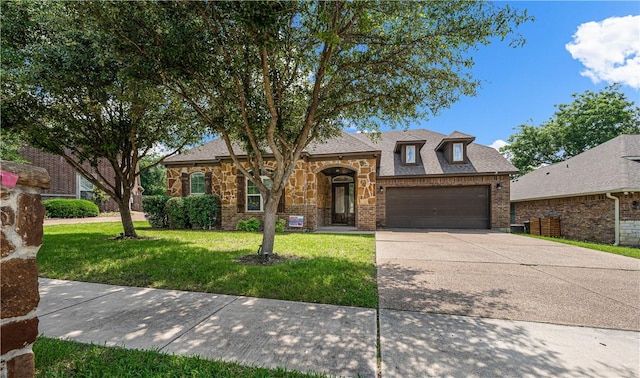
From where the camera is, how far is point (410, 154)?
1520 cm

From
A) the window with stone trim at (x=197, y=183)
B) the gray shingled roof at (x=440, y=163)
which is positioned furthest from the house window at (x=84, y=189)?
the gray shingled roof at (x=440, y=163)

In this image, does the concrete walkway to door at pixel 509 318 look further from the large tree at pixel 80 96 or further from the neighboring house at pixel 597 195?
the neighboring house at pixel 597 195

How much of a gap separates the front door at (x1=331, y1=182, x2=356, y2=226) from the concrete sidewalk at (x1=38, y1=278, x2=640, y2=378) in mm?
12277

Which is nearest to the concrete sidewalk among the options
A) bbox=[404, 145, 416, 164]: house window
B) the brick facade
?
the brick facade

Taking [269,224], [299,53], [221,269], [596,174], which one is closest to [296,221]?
[269,224]

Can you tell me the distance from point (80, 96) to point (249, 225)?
706 centimetres

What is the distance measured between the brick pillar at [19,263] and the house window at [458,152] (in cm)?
1569

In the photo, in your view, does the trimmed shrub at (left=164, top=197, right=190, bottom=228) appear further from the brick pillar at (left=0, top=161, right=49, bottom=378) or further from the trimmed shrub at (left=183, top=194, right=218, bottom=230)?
the brick pillar at (left=0, top=161, right=49, bottom=378)

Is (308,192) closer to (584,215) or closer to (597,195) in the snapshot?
(597,195)

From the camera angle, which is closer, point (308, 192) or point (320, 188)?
point (308, 192)

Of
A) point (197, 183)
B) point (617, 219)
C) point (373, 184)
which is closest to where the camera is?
point (617, 219)

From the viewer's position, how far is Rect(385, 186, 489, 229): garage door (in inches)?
553

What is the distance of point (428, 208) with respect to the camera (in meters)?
14.6

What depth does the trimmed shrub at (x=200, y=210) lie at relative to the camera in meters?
12.6
